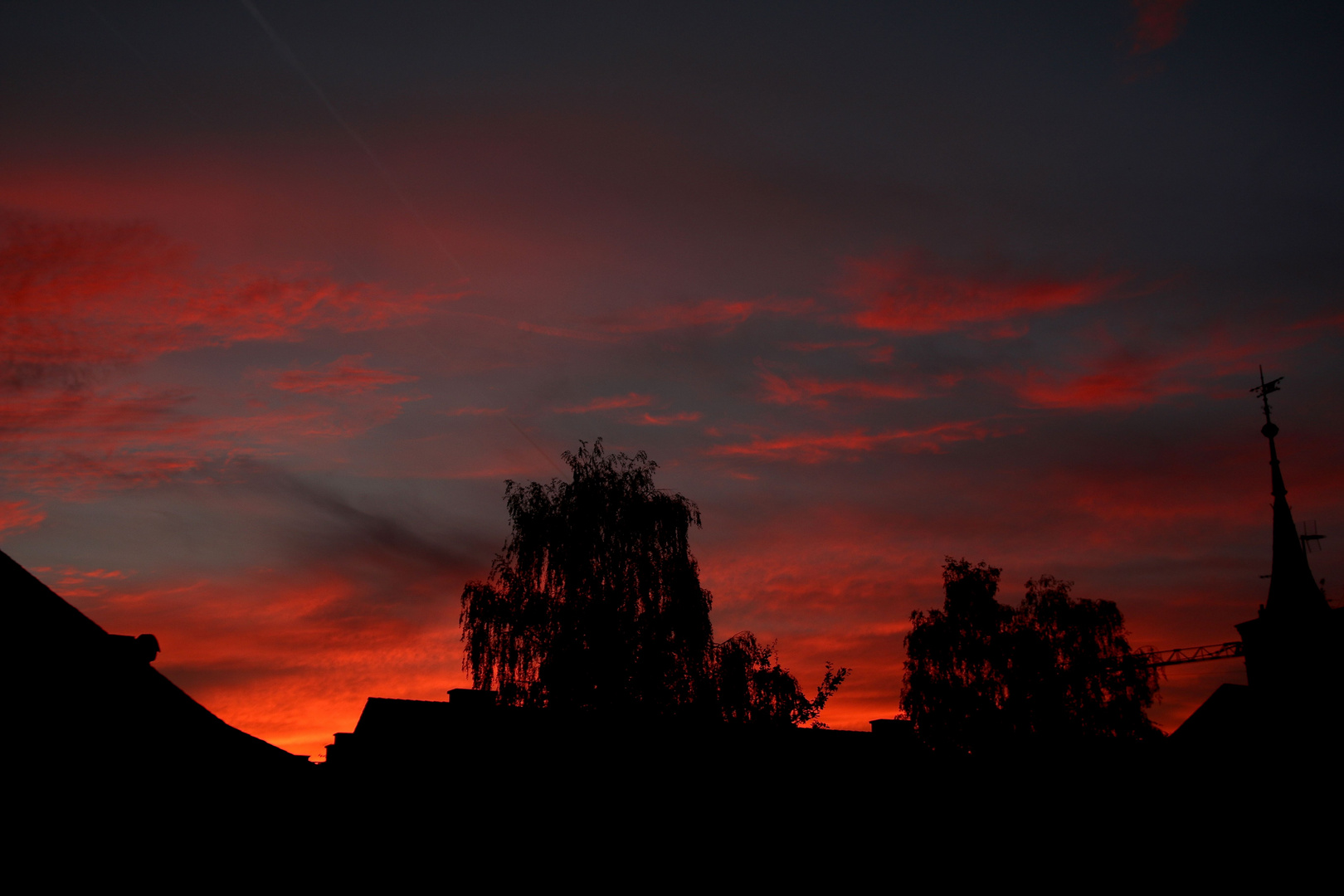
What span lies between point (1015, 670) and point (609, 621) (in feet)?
67.0

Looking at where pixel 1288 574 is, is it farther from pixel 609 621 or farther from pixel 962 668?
pixel 609 621

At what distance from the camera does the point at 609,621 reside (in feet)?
93.3

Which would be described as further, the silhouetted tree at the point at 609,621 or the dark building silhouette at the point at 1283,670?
the silhouetted tree at the point at 609,621

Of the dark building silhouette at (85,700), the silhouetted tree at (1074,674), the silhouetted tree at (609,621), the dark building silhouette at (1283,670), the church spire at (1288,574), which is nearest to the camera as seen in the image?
the dark building silhouette at (85,700)

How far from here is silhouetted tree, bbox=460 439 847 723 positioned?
91.9 feet

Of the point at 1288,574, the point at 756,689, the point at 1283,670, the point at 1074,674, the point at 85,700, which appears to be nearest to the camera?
the point at 85,700

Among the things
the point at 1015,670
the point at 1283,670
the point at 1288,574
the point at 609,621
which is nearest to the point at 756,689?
the point at 609,621

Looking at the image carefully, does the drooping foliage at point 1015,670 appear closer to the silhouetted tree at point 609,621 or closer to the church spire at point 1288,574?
the silhouetted tree at point 609,621

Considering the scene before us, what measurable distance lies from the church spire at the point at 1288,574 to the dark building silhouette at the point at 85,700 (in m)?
66.1

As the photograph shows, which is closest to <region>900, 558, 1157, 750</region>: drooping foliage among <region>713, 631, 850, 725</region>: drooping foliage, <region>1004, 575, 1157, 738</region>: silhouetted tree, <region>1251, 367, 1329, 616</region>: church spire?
<region>1004, 575, 1157, 738</region>: silhouetted tree

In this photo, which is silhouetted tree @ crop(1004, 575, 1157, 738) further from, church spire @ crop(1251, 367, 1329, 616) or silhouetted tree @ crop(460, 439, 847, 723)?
church spire @ crop(1251, 367, 1329, 616)

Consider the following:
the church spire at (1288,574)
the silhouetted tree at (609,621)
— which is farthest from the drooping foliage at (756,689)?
the church spire at (1288,574)

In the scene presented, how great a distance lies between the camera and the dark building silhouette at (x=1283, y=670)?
2080 centimetres

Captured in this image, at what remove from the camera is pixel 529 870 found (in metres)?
19.9
